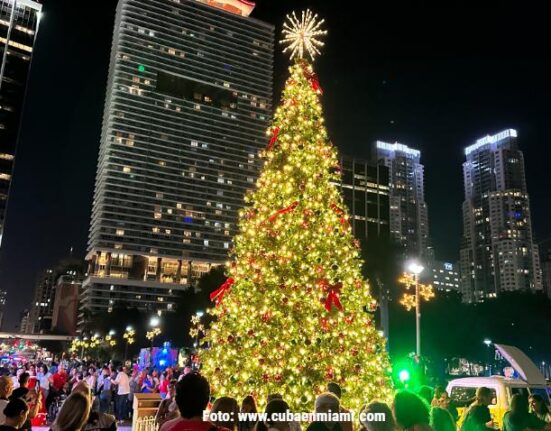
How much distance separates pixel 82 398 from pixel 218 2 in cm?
17363

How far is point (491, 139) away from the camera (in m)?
160

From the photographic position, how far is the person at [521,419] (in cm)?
586

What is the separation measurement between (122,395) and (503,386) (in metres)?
12.8

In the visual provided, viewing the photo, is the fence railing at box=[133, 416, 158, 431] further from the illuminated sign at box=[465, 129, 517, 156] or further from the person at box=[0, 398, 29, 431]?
the illuminated sign at box=[465, 129, 517, 156]

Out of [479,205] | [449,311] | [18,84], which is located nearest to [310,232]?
[449,311]

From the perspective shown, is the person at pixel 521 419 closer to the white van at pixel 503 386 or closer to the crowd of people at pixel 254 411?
the crowd of people at pixel 254 411

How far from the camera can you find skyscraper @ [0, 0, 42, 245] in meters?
91.9

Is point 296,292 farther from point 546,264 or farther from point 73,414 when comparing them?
point 546,264

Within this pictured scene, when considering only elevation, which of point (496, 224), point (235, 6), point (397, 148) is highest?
point (235, 6)

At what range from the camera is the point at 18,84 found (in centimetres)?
9906

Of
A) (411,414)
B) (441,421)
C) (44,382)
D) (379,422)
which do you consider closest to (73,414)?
(379,422)

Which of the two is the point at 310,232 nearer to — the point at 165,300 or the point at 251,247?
the point at 251,247

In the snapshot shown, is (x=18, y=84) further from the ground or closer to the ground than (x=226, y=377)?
further from the ground

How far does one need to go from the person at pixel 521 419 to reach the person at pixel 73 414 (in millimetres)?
4978
